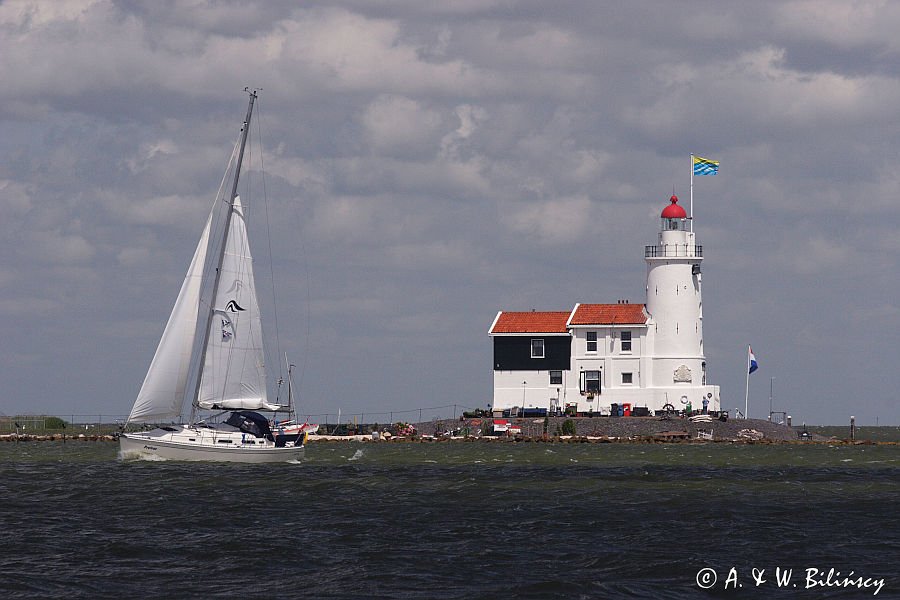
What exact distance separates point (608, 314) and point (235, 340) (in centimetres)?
4227

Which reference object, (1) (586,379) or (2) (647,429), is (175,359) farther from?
(1) (586,379)

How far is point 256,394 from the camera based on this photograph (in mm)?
54188

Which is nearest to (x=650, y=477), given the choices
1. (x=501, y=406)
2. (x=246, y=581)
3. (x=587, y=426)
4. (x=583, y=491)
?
(x=583, y=491)

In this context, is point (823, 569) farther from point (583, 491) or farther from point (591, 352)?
point (591, 352)

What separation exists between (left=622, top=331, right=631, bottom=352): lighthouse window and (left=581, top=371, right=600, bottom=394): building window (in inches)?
98.4

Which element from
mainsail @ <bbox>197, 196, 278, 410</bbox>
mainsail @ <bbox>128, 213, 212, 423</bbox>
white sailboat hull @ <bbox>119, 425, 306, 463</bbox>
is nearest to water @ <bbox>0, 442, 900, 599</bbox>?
white sailboat hull @ <bbox>119, 425, 306, 463</bbox>

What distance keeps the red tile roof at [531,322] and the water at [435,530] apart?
38.2 metres

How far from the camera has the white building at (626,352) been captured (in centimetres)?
8862

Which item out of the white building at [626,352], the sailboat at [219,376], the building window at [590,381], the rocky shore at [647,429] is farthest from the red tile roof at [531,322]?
the sailboat at [219,376]

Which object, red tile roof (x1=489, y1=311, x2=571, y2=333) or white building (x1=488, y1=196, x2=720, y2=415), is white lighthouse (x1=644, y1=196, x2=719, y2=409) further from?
red tile roof (x1=489, y1=311, x2=571, y2=333)

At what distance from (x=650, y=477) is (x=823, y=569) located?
2232 cm

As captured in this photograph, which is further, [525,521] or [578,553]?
[525,521]

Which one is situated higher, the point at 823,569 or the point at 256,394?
the point at 256,394

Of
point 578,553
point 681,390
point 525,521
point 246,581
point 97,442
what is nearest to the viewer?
point 246,581
